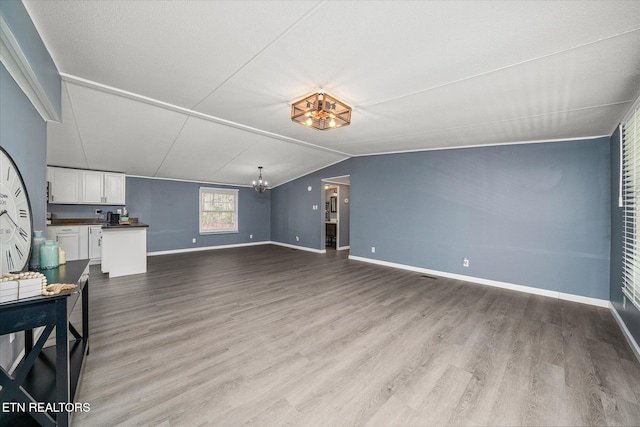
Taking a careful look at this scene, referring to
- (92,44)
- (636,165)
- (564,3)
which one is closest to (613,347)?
(636,165)

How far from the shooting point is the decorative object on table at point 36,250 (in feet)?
6.02

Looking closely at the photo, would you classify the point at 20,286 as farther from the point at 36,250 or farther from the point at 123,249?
the point at 123,249

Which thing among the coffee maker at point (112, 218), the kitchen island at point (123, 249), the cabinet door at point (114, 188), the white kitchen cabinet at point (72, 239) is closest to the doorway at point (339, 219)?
the kitchen island at point (123, 249)

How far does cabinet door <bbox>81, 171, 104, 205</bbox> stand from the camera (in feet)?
17.7

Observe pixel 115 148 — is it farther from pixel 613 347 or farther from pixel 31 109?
pixel 613 347

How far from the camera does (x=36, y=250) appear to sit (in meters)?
1.86

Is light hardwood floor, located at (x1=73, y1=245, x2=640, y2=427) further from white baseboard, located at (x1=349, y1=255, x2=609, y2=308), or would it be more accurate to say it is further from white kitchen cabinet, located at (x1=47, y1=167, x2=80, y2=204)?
white kitchen cabinet, located at (x1=47, y1=167, x2=80, y2=204)

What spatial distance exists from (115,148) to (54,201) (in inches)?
81.8

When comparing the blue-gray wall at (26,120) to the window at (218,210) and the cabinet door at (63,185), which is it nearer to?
the cabinet door at (63,185)

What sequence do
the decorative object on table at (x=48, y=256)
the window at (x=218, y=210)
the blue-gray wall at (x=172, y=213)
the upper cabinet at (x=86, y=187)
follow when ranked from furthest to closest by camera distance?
the window at (x=218, y=210)
the blue-gray wall at (x=172, y=213)
the upper cabinet at (x=86, y=187)
the decorative object on table at (x=48, y=256)

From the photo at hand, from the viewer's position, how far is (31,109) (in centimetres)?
197

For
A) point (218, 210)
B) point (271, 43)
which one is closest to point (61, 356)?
point (271, 43)

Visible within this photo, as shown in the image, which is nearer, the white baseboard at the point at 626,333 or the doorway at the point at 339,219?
the white baseboard at the point at 626,333

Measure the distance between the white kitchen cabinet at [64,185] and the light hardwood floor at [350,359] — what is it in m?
2.78
